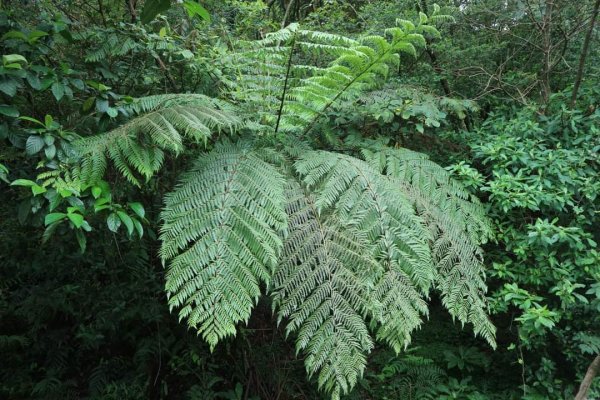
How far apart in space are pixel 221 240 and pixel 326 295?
A: 18.5 inches

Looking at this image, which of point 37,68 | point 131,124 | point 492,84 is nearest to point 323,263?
point 131,124

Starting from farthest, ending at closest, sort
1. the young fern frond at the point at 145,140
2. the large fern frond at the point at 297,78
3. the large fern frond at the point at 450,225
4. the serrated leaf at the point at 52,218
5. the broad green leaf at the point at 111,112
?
the large fern frond at the point at 297,78 → the large fern frond at the point at 450,225 → the broad green leaf at the point at 111,112 → the young fern frond at the point at 145,140 → the serrated leaf at the point at 52,218

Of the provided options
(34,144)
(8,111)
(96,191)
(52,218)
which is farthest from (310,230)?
(8,111)

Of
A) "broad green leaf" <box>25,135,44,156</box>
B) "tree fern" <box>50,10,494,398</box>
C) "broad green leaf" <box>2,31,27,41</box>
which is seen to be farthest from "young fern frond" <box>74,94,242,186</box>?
"broad green leaf" <box>2,31,27,41</box>

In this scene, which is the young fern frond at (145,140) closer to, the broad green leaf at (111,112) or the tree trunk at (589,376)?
the broad green leaf at (111,112)

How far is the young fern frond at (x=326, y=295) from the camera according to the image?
1.56 meters

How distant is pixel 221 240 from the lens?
1.61 m

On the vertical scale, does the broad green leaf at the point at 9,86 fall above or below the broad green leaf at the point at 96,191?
above

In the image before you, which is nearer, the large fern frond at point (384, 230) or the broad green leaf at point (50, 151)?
the broad green leaf at point (50, 151)

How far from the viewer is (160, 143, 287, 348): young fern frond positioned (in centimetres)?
150

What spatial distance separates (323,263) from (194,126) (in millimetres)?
761

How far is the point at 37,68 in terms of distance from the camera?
1.66m

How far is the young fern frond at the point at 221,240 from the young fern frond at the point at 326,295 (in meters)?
0.11

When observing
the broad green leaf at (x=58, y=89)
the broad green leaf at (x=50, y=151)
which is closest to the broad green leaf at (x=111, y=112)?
the broad green leaf at (x=58, y=89)
